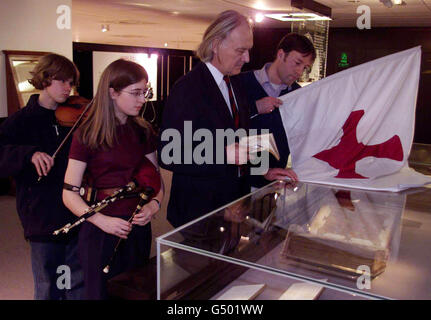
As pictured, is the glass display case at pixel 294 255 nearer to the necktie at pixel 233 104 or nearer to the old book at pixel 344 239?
the old book at pixel 344 239

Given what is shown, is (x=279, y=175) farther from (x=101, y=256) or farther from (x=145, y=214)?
(x=101, y=256)

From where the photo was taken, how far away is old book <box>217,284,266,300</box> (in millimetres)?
1250

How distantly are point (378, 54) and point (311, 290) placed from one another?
37.0 ft

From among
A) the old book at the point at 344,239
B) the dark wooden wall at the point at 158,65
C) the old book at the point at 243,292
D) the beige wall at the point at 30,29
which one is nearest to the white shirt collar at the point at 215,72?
Result: the old book at the point at 344,239

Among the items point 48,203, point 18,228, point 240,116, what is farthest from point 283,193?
point 18,228

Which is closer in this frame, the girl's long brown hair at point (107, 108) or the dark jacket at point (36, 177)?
the girl's long brown hair at point (107, 108)

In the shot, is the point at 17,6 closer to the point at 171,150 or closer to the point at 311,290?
the point at 171,150

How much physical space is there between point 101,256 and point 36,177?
715 mm

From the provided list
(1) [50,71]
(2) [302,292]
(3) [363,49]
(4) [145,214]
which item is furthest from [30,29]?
(3) [363,49]

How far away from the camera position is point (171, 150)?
2.00 meters

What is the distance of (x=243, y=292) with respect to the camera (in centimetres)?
128

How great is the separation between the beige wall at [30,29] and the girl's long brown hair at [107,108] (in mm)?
4060

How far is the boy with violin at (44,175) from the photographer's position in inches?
95.4

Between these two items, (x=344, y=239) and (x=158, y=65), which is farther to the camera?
(x=158, y=65)
